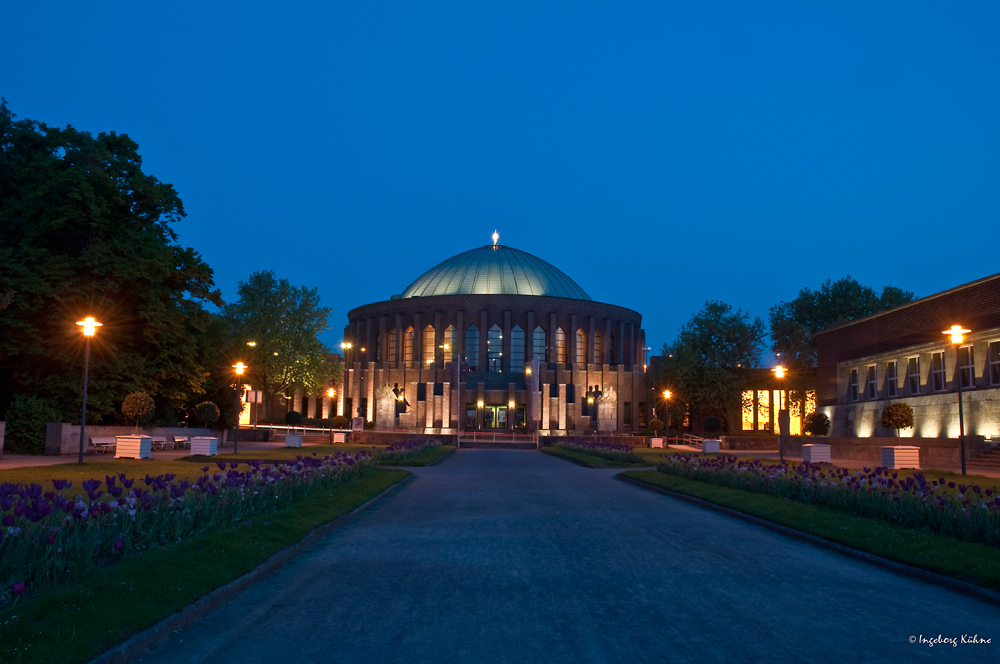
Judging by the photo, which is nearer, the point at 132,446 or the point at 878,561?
the point at 878,561

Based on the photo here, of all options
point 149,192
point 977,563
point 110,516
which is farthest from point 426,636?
point 149,192

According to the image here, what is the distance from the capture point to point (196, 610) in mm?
7531

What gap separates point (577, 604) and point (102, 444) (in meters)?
30.7

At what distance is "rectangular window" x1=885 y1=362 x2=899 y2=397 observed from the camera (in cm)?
4322

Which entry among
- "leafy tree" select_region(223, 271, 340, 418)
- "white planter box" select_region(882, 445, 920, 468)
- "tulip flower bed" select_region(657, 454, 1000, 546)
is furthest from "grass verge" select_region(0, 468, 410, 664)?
"leafy tree" select_region(223, 271, 340, 418)

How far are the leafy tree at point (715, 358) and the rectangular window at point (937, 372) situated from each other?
27591mm

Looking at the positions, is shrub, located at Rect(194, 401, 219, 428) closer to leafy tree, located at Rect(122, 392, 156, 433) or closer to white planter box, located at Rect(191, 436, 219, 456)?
leafy tree, located at Rect(122, 392, 156, 433)

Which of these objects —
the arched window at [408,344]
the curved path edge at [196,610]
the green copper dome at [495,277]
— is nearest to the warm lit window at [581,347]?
the green copper dome at [495,277]

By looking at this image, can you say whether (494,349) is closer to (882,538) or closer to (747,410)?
(747,410)

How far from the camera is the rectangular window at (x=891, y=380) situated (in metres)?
43.2

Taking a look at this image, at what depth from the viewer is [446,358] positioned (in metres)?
84.8

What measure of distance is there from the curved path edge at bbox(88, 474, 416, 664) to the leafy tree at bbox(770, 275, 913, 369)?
211 ft

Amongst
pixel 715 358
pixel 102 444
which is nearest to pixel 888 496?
pixel 102 444

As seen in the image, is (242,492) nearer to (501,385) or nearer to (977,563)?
(977,563)
